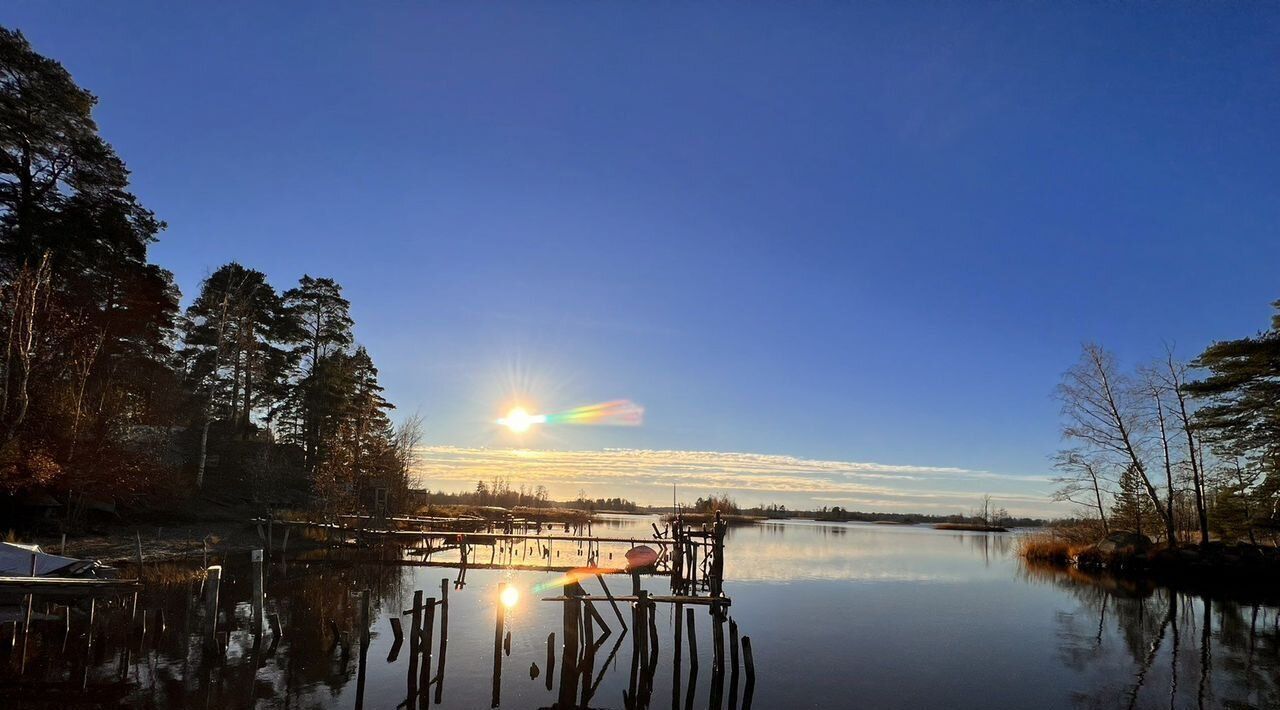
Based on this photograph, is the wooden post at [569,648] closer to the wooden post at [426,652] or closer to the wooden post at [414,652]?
the wooden post at [426,652]

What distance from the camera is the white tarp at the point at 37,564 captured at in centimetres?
1930

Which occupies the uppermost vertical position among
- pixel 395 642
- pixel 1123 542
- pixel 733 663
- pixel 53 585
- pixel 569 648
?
pixel 53 585

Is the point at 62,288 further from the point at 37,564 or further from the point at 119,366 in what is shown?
the point at 37,564

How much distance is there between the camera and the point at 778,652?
21047mm

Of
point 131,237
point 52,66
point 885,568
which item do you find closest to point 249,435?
point 131,237

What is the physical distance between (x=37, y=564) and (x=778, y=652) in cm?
2127

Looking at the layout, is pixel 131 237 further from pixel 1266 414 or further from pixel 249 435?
pixel 1266 414

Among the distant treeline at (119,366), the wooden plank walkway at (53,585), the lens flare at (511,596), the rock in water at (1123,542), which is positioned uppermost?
the distant treeline at (119,366)

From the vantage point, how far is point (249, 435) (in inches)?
2112

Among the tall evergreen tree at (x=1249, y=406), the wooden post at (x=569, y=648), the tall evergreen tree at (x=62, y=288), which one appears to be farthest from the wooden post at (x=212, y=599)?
the tall evergreen tree at (x=1249, y=406)

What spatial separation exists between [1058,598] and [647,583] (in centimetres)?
2115

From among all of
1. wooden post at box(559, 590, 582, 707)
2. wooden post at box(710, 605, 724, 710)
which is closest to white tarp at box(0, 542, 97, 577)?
wooden post at box(559, 590, 582, 707)

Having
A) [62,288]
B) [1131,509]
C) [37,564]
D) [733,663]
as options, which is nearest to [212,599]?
[37,564]

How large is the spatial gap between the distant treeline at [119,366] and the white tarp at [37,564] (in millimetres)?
10937
